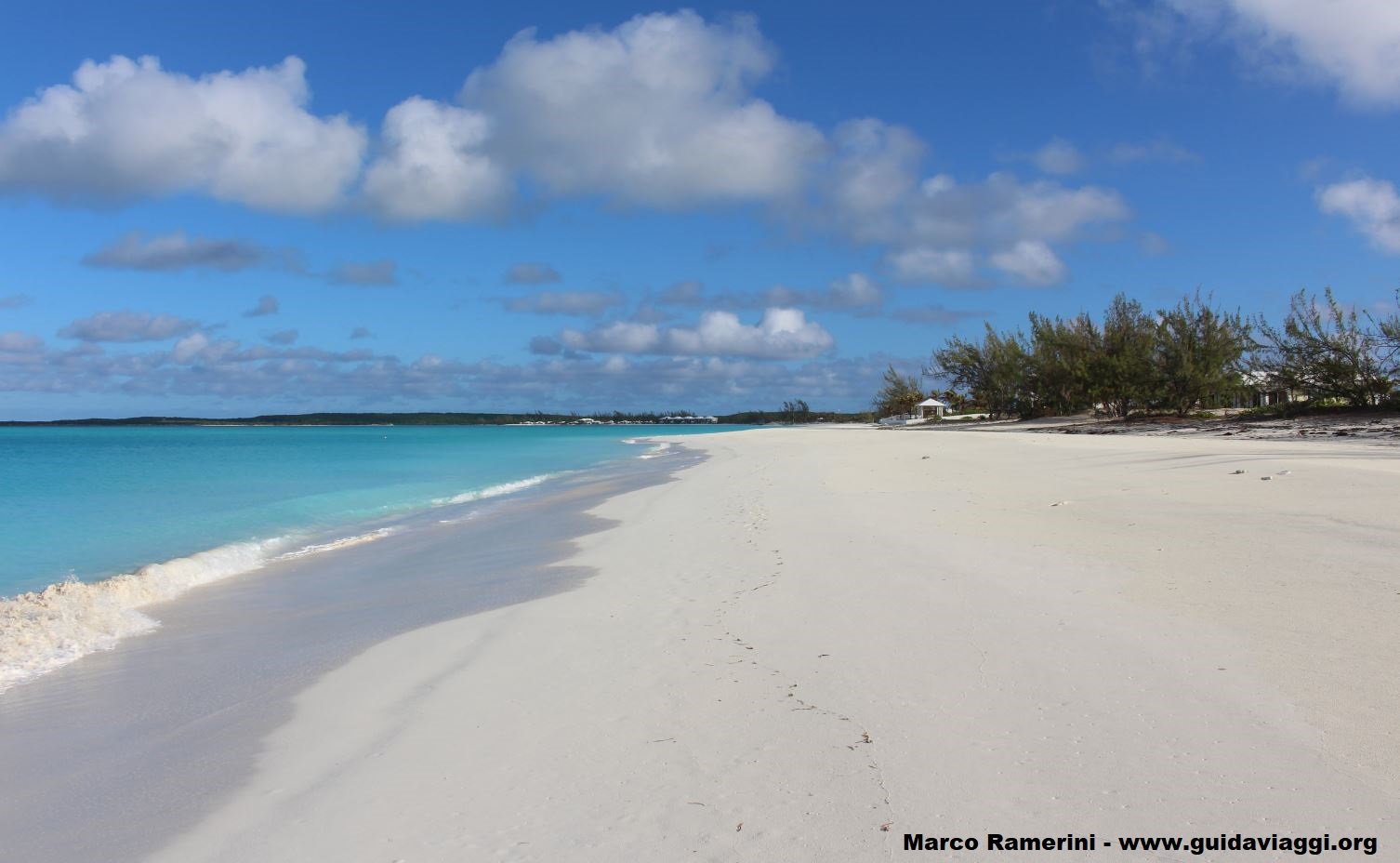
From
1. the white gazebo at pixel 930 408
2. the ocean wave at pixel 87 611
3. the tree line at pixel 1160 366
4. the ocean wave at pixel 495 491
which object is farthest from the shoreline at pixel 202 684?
the white gazebo at pixel 930 408

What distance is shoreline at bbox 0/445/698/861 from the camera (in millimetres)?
3729

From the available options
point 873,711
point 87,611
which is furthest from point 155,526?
point 873,711

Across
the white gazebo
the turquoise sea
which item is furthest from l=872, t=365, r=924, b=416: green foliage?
the turquoise sea

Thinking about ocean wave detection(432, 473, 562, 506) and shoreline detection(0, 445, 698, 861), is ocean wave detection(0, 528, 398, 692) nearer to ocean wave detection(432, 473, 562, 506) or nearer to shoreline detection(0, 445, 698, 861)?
shoreline detection(0, 445, 698, 861)

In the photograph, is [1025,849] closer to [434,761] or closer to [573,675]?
[434,761]

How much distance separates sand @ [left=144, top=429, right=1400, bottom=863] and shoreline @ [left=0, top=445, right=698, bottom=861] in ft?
1.02

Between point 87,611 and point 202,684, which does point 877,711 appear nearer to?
point 202,684

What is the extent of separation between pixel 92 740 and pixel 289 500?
720 inches

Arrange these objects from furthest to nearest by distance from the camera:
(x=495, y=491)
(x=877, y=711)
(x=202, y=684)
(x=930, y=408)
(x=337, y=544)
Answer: (x=930, y=408), (x=495, y=491), (x=337, y=544), (x=202, y=684), (x=877, y=711)

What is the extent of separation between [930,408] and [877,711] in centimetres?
8165

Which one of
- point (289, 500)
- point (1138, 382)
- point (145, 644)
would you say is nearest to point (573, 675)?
point (145, 644)

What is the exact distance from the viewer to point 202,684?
5.72 m

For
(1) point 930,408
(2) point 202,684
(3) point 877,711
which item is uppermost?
(1) point 930,408

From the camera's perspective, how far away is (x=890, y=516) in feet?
36.0
